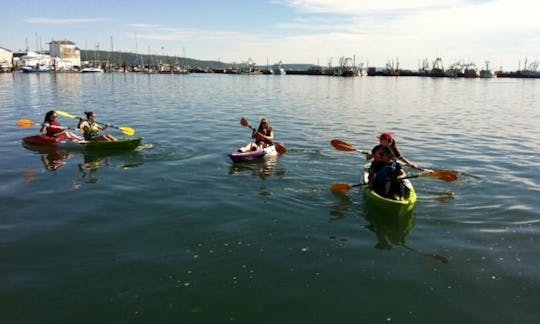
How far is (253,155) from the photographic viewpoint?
16.6 metres

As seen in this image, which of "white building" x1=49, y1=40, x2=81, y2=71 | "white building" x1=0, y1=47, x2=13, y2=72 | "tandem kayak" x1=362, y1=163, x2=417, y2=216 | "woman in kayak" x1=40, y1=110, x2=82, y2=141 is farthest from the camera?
"white building" x1=49, y1=40, x2=81, y2=71

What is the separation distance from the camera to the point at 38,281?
796cm

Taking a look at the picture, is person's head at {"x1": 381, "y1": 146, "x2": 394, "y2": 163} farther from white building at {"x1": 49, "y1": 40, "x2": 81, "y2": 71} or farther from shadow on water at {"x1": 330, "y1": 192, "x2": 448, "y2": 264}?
white building at {"x1": 49, "y1": 40, "x2": 81, "y2": 71}

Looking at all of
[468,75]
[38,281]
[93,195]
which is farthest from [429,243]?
[468,75]

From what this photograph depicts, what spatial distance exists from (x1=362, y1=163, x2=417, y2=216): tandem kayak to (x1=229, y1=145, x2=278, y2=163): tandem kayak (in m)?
5.49

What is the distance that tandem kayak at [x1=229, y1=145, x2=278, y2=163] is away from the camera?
1628cm

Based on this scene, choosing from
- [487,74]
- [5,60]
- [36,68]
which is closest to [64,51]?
[5,60]

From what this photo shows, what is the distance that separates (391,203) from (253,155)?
652cm

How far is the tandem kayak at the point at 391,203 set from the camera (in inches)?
438

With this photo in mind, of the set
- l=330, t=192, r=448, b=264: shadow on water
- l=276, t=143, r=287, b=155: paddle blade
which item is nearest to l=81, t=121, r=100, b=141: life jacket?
l=276, t=143, r=287, b=155: paddle blade

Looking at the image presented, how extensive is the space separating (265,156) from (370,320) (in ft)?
34.3

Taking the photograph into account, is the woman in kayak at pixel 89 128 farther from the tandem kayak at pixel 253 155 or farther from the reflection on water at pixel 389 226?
the reflection on water at pixel 389 226

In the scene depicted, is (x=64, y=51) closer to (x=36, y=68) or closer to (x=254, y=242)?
(x=36, y=68)

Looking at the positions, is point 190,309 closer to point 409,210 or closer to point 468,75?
point 409,210
